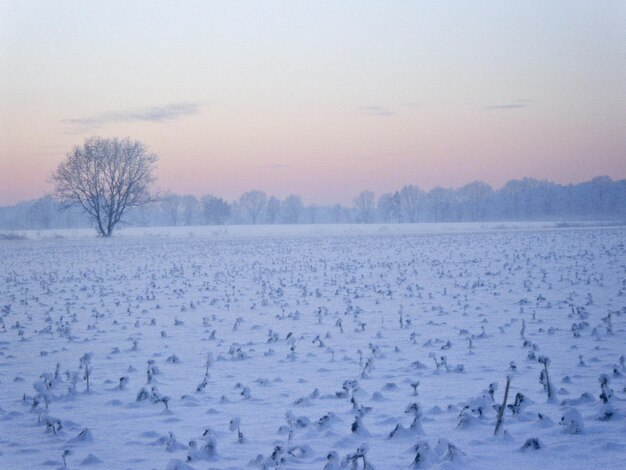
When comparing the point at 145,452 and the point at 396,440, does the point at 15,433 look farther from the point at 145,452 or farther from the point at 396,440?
the point at 396,440

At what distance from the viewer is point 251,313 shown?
12875 millimetres

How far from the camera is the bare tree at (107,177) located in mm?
57250

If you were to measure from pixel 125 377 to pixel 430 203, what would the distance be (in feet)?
566

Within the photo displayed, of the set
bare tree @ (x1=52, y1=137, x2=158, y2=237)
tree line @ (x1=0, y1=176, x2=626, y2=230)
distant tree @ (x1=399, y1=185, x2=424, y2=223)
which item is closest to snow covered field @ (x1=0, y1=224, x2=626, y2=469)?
bare tree @ (x1=52, y1=137, x2=158, y2=237)

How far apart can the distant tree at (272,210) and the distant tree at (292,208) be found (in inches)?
259

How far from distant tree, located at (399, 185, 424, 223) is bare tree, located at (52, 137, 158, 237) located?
12232 cm

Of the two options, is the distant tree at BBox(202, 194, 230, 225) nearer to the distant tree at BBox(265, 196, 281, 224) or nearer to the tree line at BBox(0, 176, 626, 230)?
the tree line at BBox(0, 176, 626, 230)

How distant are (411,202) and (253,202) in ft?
166

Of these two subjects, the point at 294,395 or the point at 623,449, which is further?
the point at 294,395

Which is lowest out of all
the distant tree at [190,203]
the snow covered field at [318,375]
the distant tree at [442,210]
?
the snow covered field at [318,375]

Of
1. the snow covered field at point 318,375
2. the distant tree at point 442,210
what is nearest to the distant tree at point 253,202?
the distant tree at point 442,210

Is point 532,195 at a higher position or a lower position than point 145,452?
higher

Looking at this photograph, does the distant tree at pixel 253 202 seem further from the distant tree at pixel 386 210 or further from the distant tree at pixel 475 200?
the distant tree at pixel 475 200

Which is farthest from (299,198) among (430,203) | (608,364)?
(608,364)
